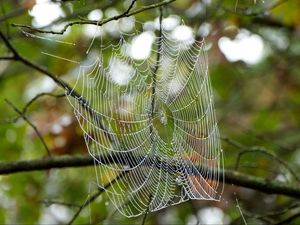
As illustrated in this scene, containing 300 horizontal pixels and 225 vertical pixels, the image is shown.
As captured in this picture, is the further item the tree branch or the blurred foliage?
the blurred foliage

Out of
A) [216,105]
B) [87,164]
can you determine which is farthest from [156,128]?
[216,105]

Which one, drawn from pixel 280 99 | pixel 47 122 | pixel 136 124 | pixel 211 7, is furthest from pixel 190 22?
pixel 280 99

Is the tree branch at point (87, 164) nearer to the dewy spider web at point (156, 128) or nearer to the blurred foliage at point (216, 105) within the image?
the dewy spider web at point (156, 128)

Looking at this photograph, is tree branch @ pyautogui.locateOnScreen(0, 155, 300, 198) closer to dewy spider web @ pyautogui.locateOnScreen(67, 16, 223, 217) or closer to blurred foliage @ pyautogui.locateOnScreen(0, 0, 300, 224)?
dewy spider web @ pyautogui.locateOnScreen(67, 16, 223, 217)

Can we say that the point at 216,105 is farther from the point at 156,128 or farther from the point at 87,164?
the point at 87,164

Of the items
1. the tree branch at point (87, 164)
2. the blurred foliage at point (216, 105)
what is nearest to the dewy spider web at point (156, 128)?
the tree branch at point (87, 164)

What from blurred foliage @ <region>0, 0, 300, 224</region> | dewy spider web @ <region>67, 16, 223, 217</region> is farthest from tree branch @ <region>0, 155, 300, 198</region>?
blurred foliage @ <region>0, 0, 300, 224</region>
